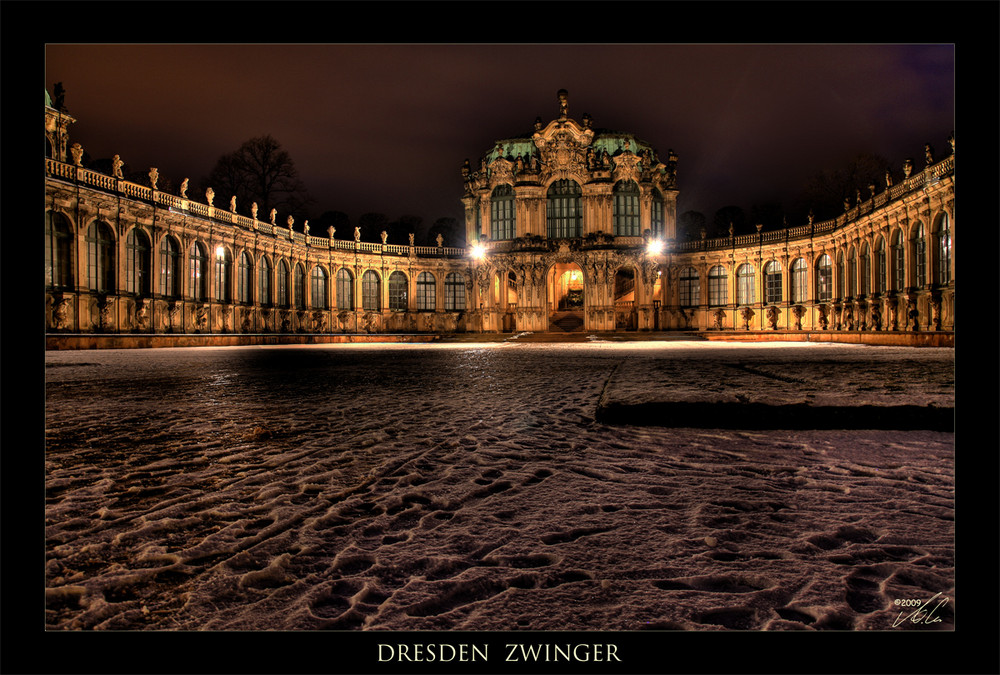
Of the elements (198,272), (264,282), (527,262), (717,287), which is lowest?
(717,287)

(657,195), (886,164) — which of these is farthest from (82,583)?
(886,164)

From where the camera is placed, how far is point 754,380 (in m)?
4.81

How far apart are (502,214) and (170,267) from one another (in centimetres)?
2190

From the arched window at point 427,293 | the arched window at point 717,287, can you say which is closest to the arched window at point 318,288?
the arched window at point 427,293

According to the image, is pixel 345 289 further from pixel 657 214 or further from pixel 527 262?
pixel 657 214

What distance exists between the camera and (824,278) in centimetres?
3444

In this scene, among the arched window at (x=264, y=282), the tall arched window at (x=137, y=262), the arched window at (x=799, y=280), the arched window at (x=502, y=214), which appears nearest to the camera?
the tall arched window at (x=137, y=262)

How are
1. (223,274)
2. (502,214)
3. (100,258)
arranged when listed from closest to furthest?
(100,258), (223,274), (502,214)

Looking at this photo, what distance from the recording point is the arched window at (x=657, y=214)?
131 feet

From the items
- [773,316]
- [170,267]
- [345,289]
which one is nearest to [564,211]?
[773,316]

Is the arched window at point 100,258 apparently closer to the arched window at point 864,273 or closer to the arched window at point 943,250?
the arched window at point 943,250

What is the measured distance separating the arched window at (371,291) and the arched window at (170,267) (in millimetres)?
13882
